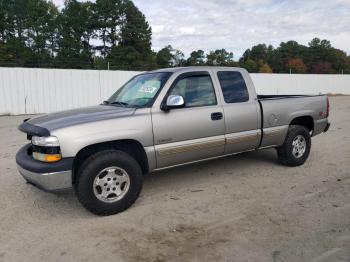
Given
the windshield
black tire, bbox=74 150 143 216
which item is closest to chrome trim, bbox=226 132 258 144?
the windshield

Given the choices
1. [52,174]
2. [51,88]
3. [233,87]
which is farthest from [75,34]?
[52,174]

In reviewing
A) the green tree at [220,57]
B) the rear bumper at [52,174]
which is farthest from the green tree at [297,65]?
the rear bumper at [52,174]

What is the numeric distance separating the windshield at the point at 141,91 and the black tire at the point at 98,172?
85cm

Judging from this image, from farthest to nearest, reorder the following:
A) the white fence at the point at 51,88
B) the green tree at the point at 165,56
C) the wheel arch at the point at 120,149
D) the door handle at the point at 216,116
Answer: the green tree at the point at 165,56 → the white fence at the point at 51,88 → the door handle at the point at 216,116 → the wheel arch at the point at 120,149

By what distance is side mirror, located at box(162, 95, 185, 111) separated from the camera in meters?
4.60

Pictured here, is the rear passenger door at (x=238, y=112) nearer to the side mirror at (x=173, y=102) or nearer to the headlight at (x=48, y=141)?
the side mirror at (x=173, y=102)

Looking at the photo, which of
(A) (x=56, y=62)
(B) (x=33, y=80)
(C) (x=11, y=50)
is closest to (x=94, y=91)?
(B) (x=33, y=80)

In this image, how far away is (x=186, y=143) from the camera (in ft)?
16.1

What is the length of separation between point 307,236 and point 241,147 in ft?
6.85

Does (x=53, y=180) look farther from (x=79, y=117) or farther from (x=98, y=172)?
(x=79, y=117)

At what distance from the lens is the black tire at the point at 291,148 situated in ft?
20.5

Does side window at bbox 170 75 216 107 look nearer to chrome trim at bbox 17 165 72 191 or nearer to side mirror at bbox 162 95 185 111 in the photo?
side mirror at bbox 162 95 185 111

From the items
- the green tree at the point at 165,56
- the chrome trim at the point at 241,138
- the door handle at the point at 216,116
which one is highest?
the green tree at the point at 165,56

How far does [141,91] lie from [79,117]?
109 centimetres
